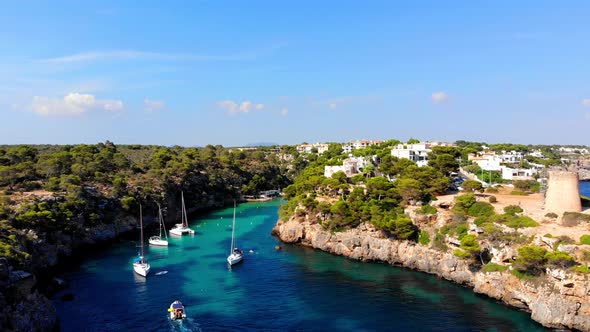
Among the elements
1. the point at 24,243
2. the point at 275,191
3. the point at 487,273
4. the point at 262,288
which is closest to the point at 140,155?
the point at 275,191

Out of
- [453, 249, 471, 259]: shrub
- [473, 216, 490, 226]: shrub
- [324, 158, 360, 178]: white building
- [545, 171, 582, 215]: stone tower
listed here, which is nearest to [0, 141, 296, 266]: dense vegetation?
[324, 158, 360, 178]: white building

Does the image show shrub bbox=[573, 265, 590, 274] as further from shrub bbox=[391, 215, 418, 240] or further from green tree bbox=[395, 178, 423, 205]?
green tree bbox=[395, 178, 423, 205]

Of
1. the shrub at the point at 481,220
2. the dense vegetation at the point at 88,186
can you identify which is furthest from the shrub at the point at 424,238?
the dense vegetation at the point at 88,186

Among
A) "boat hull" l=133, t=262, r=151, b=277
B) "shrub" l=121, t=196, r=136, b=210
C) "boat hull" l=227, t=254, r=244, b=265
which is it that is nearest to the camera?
"boat hull" l=133, t=262, r=151, b=277

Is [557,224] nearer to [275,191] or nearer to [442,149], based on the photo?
[442,149]

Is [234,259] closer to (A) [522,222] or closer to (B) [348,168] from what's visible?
(A) [522,222]

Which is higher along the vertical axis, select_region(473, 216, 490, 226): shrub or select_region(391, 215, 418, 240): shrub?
select_region(473, 216, 490, 226): shrub
